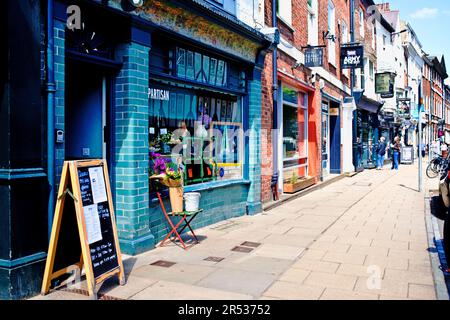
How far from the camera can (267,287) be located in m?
4.63

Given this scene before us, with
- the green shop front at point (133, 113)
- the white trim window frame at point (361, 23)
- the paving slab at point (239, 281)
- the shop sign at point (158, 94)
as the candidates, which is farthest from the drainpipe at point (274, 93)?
the white trim window frame at point (361, 23)

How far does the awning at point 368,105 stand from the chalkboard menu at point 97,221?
18.3m

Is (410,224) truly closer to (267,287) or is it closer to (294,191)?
(294,191)

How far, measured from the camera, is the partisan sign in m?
16.8

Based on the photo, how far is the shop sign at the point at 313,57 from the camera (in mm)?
12312

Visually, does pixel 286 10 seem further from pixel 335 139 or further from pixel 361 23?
pixel 361 23

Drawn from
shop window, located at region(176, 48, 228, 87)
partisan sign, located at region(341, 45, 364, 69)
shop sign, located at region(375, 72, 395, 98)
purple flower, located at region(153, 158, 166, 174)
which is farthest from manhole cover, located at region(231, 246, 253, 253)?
shop sign, located at region(375, 72, 395, 98)

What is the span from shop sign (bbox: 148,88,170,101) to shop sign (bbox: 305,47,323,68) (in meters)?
6.66

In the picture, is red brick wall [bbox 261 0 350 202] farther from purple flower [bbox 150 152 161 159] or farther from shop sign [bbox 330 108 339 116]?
purple flower [bbox 150 152 161 159]

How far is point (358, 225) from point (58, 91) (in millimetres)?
5991

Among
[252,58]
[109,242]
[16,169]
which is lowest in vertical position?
[109,242]

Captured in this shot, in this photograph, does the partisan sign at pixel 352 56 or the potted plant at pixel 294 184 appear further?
the partisan sign at pixel 352 56

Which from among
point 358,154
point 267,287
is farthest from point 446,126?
point 267,287

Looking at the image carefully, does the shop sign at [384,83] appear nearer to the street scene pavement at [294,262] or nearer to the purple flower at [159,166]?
the street scene pavement at [294,262]
